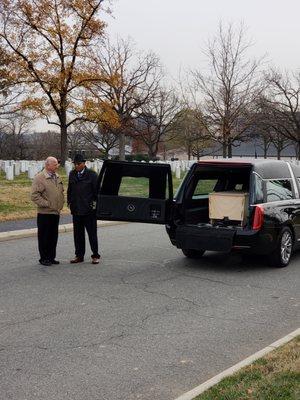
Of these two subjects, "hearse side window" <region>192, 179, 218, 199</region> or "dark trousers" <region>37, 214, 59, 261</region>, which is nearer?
"dark trousers" <region>37, 214, 59, 261</region>

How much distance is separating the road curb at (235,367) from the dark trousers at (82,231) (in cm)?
420

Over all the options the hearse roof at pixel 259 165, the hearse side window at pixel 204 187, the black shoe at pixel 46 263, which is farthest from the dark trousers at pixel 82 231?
the hearse roof at pixel 259 165

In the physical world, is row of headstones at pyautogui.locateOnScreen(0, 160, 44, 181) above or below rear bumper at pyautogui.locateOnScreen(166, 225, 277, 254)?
above

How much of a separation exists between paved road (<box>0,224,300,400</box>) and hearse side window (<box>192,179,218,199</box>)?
1.13m

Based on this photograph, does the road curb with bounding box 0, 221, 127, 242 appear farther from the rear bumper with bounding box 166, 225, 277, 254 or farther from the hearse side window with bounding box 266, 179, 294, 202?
the hearse side window with bounding box 266, 179, 294, 202

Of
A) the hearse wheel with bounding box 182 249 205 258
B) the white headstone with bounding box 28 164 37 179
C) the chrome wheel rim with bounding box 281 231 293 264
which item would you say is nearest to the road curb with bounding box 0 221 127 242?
the hearse wheel with bounding box 182 249 205 258

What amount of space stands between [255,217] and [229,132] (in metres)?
22.6

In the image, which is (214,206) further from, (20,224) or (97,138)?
(97,138)

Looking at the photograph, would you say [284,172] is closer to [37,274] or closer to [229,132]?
[37,274]

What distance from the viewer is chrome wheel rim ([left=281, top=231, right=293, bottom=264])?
8439mm

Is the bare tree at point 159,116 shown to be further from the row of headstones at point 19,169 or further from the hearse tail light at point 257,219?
the hearse tail light at point 257,219

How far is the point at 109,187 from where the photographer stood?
8586mm

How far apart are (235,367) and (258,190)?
4.29 metres

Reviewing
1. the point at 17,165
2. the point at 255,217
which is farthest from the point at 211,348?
the point at 17,165
